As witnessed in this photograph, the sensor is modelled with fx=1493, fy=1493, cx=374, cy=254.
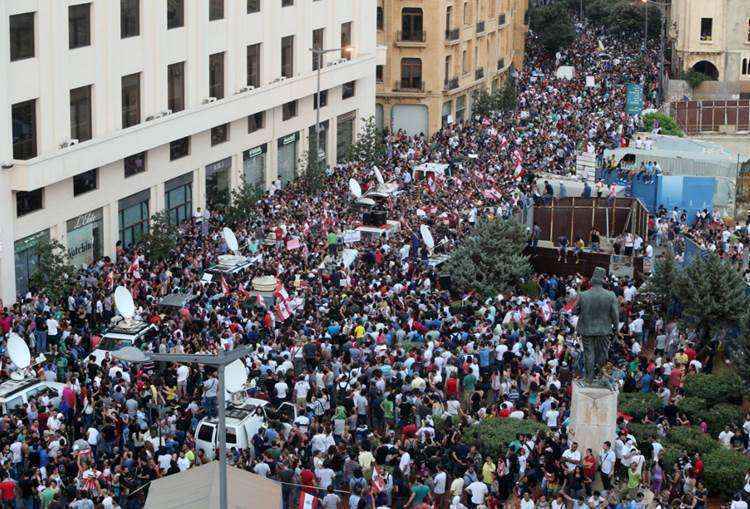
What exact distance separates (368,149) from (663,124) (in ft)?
61.3

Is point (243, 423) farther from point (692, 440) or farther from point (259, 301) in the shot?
point (259, 301)

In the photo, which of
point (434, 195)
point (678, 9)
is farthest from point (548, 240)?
point (678, 9)

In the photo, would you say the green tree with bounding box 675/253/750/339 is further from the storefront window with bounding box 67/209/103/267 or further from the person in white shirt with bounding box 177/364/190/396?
the storefront window with bounding box 67/209/103/267

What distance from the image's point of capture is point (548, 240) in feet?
178

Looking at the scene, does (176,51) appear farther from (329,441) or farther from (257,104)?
(329,441)

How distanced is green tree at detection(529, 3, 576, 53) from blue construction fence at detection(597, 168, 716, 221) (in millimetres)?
46301

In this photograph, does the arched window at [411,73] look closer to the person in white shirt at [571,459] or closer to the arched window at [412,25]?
the arched window at [412,25]

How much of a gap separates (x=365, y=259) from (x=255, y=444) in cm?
1777

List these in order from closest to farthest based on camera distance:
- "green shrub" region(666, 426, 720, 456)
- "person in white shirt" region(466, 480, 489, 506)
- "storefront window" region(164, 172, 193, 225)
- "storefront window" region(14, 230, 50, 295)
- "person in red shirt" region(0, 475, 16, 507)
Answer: "person in white shirt" region(466, 480, 489, 506) < "person in red shirt" region(0, 475, 16, 507) < "green shrub" region(666, 426, 720, 456) < "storefront window" region(14, 230, 50, 295) < "storefront window" region(164, 172, 193, 225)

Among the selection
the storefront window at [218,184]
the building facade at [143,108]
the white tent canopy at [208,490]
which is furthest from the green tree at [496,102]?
the white tent canopy at [208,490]

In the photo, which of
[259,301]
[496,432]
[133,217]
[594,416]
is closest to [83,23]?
[133,217]

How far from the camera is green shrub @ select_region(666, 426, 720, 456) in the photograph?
32594 mm

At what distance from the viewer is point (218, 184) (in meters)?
59.3

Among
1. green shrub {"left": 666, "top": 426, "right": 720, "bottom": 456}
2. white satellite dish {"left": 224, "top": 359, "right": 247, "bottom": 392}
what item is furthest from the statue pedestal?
white satellite dish {"left": 224, "top": 359, "right": 247, "bottom": 392}
